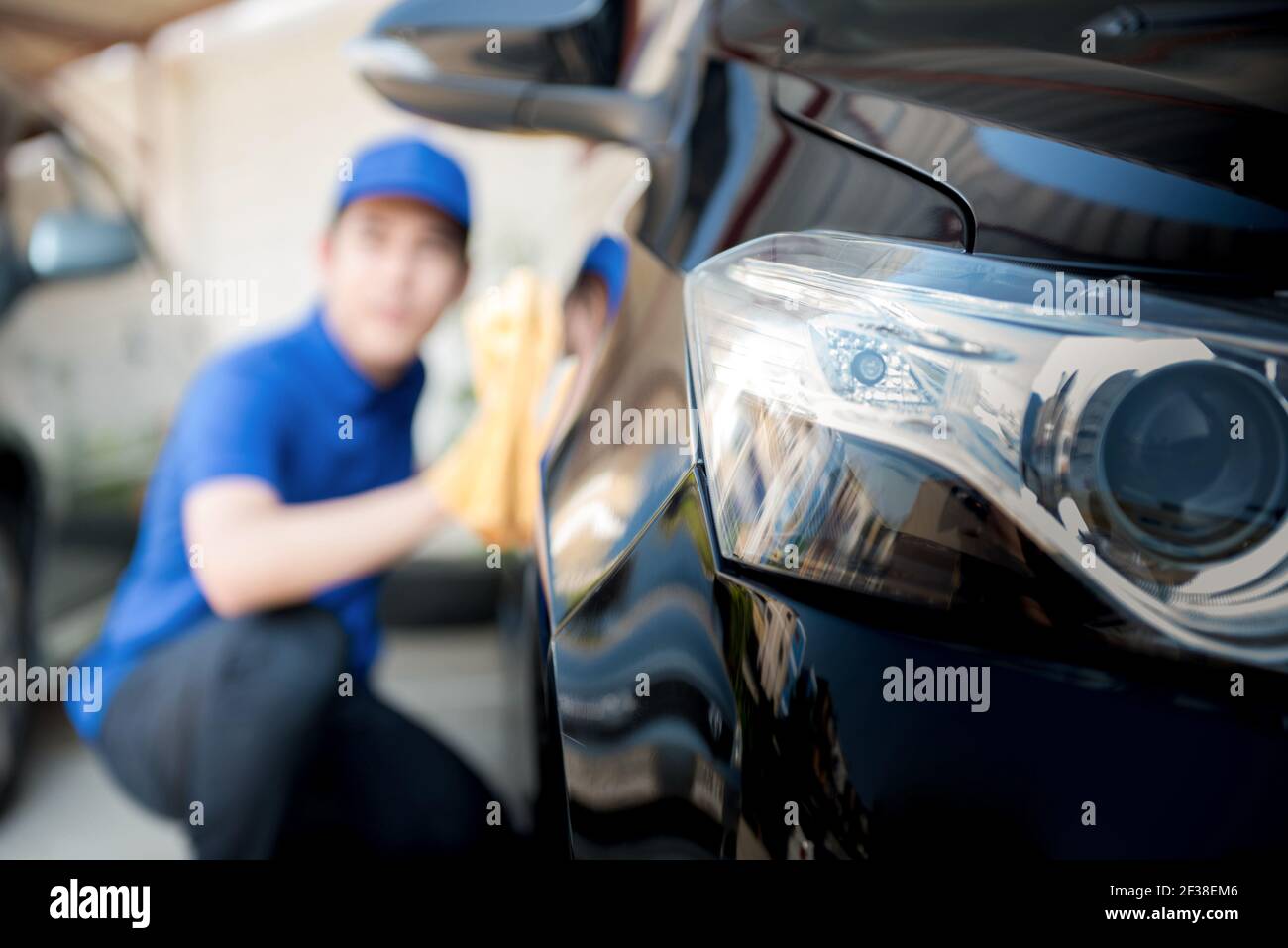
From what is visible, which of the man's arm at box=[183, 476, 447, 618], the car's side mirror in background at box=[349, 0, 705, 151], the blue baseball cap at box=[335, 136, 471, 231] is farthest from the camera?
the blue baseball cap at box=[335, 136, 471, 231]

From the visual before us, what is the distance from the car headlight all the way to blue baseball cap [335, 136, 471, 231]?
106 cm

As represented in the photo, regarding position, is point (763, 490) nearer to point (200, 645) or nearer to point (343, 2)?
point (200, 645)

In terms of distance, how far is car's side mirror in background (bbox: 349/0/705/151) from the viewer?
3.61 feet

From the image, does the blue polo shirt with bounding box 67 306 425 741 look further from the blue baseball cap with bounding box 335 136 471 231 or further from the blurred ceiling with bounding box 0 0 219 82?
the blurred ceiling with bounding box 0 0 219 82

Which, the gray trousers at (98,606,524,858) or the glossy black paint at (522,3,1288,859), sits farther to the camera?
the gray trousers at (98,606,524,858)

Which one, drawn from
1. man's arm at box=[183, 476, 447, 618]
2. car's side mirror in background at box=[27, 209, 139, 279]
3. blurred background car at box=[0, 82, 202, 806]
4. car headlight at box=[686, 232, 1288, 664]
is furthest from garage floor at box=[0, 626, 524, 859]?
car's side mirror in background at box=[27, 209, 139, 279]

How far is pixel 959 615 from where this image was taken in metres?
0.68

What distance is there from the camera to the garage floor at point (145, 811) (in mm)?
1666

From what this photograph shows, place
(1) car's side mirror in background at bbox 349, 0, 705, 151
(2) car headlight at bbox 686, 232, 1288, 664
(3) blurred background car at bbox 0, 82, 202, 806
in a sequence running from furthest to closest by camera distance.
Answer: (3) blurred background car at bbox 0, 82, 202, 806
(1) car's side mirror in background at bbox 349, 0, 705, 151
(2) car headlight at bbox 686, 232, 1288, 664

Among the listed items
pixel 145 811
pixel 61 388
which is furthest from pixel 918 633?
pixel 61 388

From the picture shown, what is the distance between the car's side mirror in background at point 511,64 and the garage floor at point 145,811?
3.01 ft
